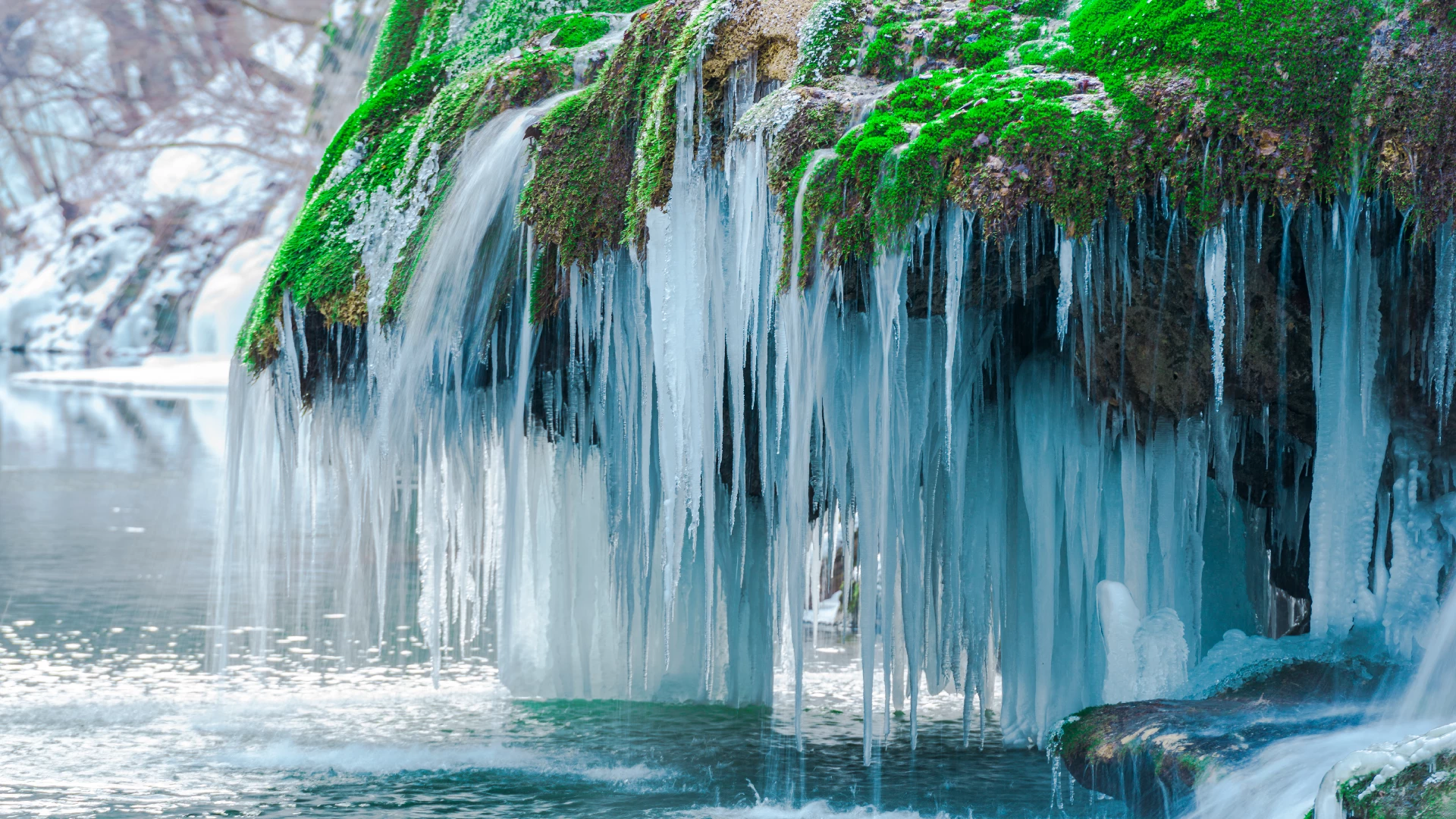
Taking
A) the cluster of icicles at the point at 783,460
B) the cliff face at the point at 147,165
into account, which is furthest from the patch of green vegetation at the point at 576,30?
the cliff face at the point at 147,165

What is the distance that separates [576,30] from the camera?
7.63 meters

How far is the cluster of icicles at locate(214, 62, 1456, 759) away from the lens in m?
5.52

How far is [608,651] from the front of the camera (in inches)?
331

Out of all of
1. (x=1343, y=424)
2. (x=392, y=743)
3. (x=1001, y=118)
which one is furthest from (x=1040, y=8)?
(x=392, y=743)

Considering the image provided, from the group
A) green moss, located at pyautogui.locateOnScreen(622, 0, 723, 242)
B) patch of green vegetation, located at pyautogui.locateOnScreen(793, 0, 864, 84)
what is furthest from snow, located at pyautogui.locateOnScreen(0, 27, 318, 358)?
patch of green vegetation, located at pyautogui.locateOnScreen(793, 0, 864, 84)

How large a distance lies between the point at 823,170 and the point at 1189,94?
4.33 ft

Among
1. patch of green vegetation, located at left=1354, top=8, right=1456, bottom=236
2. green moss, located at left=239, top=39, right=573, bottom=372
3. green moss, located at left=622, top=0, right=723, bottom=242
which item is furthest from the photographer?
green moss, located at left=239, top=39, right=573, bottom=372

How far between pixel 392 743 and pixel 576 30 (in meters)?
3.71

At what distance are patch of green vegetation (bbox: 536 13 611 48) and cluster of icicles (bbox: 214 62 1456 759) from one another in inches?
28.3

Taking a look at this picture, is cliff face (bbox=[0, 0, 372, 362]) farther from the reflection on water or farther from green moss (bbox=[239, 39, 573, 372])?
green moss (bbox=[239, 39, 573, 372])

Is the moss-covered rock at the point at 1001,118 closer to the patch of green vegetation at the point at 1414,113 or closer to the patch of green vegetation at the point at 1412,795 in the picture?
the patch of green vegetation at the point at 1414,113

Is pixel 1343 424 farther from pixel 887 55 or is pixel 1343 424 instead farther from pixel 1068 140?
pixel 887 55

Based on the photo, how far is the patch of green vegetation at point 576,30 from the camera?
24.8 ft

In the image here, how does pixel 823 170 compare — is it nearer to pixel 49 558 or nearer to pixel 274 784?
pixel 274 784
